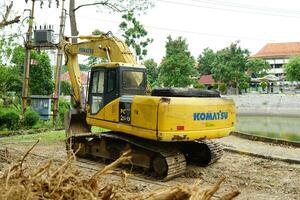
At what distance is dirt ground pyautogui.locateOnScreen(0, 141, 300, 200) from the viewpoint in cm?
727

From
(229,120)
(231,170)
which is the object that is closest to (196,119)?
(229,120)

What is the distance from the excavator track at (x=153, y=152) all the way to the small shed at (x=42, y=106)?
28.9 ft

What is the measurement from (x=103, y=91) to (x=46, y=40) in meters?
7.45

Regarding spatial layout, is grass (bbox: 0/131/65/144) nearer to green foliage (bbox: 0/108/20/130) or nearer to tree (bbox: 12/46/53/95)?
green foliage (bbox: 0/108/20/130)

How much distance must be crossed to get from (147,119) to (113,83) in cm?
156

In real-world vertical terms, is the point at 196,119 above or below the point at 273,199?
above

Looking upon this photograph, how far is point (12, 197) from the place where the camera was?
2.60 meters

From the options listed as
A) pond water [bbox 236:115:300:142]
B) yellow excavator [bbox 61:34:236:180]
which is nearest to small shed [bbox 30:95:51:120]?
pond water [bbox 236:115:300:142]

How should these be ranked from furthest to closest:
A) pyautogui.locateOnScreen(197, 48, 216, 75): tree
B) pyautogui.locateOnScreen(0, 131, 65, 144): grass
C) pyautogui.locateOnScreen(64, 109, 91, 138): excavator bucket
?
pyautogui.locateOnScreen(197, 48, 216, 75): tree, pyautogui.locateOnScreen(0, 131, 65, 144): grass, pyautogui.locateOnScreen(64, 109, 91, 138): excavator bucket

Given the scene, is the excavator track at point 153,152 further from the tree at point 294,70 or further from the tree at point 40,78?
the tree at point 294,70

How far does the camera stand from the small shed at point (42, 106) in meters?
18.5

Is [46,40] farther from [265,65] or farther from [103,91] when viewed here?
[265,65]

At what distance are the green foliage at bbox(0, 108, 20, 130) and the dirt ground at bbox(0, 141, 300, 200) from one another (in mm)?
5487

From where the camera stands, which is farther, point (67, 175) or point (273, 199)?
point (273, 199)
